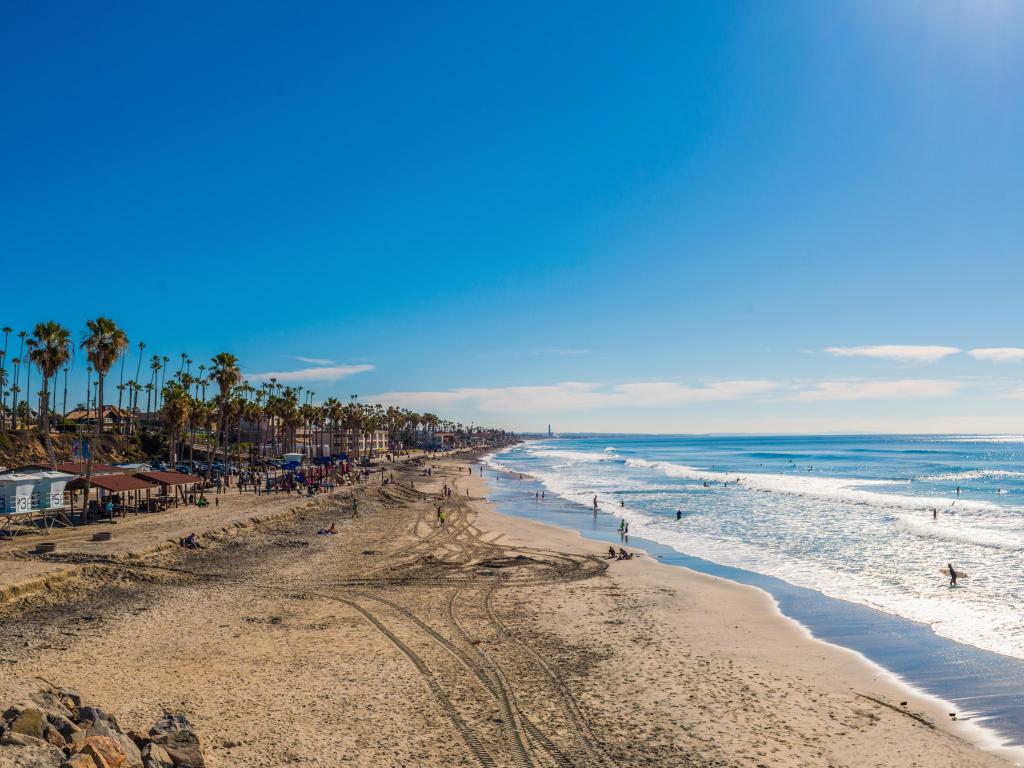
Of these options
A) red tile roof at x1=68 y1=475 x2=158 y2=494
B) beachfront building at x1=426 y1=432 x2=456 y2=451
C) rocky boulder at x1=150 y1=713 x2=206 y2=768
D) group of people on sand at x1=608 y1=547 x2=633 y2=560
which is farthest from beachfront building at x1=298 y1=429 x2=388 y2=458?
rocky boulder at x1=150 y1=713 x2=206 y2=768

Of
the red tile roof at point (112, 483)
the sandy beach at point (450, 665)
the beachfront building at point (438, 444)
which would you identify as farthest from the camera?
the beachfront building at point (438, 444)

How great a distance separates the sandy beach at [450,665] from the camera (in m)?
10.6

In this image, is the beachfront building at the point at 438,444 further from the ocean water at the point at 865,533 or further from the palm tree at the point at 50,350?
the palm tree at the point at 50,350

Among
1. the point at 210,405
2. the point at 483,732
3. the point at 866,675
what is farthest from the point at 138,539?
the point at 210,405

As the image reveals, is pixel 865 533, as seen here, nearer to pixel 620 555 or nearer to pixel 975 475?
pixel 620 555

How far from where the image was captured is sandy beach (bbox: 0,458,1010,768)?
1064 cm

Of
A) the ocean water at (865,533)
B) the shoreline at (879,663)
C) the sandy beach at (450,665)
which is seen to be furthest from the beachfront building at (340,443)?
the sandy beach at (450,665)

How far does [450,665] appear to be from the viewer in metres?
14.0

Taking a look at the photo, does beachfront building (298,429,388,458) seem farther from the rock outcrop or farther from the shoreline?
the rock outcrop

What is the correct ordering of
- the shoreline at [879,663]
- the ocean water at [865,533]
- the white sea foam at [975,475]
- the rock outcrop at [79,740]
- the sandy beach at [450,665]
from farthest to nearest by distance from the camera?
1. the white sea foam at [975,475]
2. the ocean water at [865,533]
3. the shoreline at [879,663]
4. the sandy beach at [450,665]
5. the rock outcrop at [79,740]

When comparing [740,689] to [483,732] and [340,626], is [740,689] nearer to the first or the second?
[483,732]

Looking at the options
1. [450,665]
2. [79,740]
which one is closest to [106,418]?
[450,665]

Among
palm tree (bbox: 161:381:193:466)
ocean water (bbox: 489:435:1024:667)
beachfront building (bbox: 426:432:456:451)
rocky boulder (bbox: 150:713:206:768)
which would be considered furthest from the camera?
beachfront building (bbox: 426:432:456:451)

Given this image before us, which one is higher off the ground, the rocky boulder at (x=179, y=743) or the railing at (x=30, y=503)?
the railing at (x=30, y=503)
